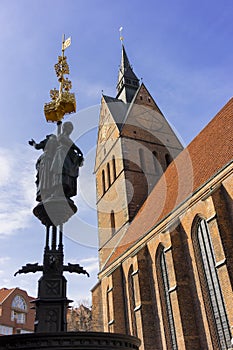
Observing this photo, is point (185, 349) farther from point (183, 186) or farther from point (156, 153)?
point (156, 153)

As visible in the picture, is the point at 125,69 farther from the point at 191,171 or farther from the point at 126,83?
the point at 191,171

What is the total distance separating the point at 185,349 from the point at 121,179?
1400 cm

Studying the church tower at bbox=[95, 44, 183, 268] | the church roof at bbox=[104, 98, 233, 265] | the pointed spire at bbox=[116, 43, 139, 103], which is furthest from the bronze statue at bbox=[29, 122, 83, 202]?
the pointed spire at bbox=[116, 43, 139, 103]

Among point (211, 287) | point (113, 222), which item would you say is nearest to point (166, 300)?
point (211, 287)

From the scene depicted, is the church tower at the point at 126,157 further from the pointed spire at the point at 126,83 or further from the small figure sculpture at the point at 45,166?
the small figure sculpture at the point at 45,166

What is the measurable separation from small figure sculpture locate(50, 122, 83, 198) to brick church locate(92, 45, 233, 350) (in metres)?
8.79

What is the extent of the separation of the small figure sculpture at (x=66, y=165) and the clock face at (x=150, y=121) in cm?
2435

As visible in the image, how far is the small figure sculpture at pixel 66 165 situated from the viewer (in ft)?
12.8

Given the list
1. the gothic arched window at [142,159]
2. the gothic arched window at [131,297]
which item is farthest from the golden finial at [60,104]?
the gothic arched window at [142,159]

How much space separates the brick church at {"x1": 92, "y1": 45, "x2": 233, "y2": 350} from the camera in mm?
12352

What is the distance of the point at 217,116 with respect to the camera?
17672 millimetres

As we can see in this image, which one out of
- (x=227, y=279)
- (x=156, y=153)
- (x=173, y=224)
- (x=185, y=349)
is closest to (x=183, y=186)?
(x=173, y=224)

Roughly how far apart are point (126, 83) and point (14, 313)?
24.5 meters

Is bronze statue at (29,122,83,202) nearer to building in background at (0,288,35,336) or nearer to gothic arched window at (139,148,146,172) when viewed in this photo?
gothic arched window at (139,148,146,172)
